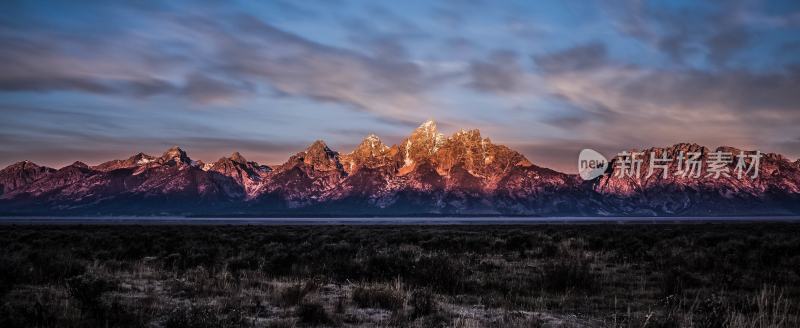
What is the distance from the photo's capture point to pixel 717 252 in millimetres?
21469

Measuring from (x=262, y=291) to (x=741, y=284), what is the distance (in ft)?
36.5

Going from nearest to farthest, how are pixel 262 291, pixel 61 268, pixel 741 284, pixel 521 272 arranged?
1. pixel 262 291
2. pixel 741 284
3. pixel 61 268
4. pixel 521 272

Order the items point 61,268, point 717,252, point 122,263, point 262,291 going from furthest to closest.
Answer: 1. point 717,252
2. point 122,263
3. point 61,268
4. point 262,291

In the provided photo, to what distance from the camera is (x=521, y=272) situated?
16.5 m

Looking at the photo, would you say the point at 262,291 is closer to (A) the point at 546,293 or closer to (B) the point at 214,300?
(B) the point at 214,300

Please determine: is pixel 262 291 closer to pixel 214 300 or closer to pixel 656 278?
pixel 214 300

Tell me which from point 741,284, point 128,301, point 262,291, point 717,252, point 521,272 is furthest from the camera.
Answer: point 717,252

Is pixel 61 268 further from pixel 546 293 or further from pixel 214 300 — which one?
pixel 546 293

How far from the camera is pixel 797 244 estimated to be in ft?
72.9

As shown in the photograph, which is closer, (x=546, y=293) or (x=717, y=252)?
(x=546, y=293)

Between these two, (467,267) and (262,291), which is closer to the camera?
(262,291)

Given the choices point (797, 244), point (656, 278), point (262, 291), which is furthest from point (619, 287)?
point (797, 244)

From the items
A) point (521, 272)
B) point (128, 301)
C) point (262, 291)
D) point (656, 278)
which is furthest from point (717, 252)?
point (128, 301)

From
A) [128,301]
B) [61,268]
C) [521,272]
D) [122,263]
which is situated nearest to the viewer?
[128,301]
